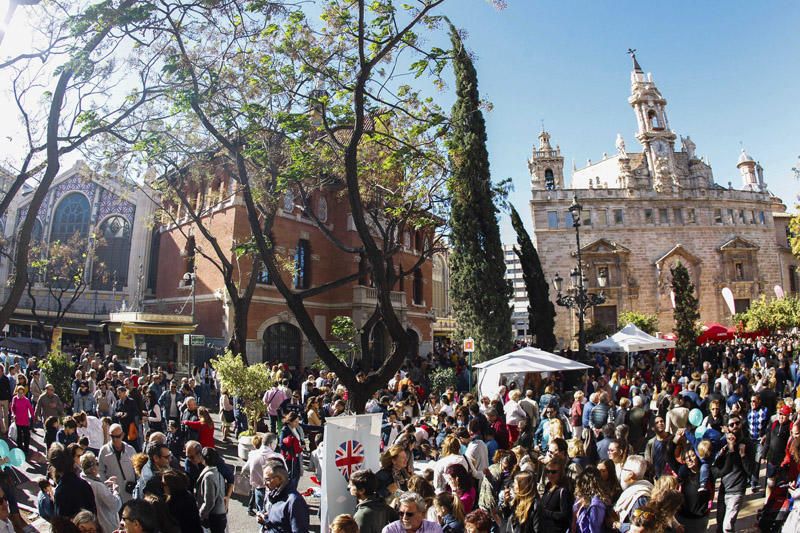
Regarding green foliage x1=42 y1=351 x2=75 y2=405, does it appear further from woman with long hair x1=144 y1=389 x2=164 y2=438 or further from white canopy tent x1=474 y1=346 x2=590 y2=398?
white canopy tent x1=474 y1=346 x2=590 y2=398

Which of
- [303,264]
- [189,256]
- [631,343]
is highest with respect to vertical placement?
[189,256]

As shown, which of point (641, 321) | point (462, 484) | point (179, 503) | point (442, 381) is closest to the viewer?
point (179, 503)

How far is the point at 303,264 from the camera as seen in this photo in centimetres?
2772

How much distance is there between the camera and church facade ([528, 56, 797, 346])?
152ft

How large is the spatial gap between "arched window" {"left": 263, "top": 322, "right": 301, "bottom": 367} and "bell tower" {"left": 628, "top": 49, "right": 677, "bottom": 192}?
3933cm

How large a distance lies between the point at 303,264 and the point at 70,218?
60.4 ft

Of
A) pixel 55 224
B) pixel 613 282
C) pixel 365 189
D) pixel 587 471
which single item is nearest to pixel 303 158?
pixel 365 189

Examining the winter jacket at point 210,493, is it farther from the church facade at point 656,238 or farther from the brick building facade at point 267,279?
the church facade at point 656,238

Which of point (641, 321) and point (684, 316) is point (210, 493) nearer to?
point (684, 316)

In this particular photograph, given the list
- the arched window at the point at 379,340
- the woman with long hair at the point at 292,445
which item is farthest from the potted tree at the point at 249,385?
the arched window at the point at 379,340

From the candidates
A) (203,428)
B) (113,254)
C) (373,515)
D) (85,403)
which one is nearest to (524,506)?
(373,515)

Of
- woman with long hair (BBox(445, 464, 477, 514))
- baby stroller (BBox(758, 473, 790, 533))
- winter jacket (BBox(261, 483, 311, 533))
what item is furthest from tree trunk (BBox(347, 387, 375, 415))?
baby stroller (BBox(758, 473, 790, 533))

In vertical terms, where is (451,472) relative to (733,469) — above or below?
above

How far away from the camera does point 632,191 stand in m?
48.7
